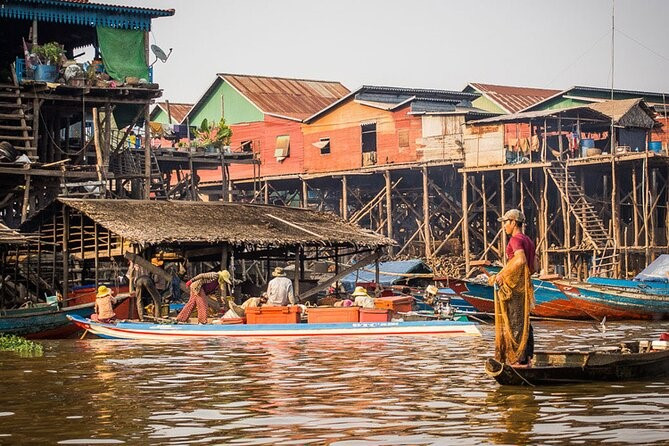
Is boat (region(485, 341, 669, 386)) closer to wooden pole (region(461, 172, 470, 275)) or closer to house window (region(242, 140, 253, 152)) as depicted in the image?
wooden pole (region(461, 172, 470, 275))

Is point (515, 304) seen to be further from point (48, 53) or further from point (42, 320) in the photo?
point (48, 53)

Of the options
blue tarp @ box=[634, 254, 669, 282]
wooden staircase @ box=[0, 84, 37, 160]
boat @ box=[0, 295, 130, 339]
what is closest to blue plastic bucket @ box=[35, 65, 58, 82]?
wooden staircase @ box=[0, 84, 37, 160]

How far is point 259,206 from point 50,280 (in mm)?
5605

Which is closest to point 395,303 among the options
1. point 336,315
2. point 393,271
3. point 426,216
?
point 336,315

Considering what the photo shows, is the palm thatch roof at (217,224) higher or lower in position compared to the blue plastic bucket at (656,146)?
lower

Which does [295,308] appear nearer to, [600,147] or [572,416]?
[572,416]

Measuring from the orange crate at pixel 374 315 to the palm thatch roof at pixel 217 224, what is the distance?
158 inches

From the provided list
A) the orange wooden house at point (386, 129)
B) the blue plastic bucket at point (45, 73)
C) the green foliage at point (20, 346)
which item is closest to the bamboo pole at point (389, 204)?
the orange wooden house at point (386, 129)

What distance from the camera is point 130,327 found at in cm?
2334

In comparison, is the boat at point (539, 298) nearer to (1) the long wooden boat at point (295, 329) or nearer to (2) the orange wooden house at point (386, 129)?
(1) the long wooden boat at point (295, 329)

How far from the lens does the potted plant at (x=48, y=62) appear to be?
112 feet

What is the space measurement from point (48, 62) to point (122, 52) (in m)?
2.59

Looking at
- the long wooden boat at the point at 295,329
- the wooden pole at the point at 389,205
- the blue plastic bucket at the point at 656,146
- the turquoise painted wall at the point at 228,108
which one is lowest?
the long wooden boat at the point at 295,329

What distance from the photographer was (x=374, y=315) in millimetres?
23625
